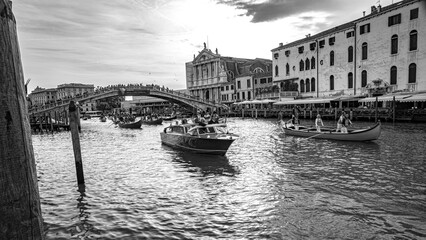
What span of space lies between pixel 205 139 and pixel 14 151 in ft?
46.3

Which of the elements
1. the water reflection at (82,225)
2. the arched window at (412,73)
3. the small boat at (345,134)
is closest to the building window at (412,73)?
the arched window at (412,73)

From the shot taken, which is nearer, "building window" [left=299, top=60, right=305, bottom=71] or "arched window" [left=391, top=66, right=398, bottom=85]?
"arched window" [left=391, top=66, right=398, bottom=85]

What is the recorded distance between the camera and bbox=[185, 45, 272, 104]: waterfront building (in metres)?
74.6

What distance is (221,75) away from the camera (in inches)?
3300

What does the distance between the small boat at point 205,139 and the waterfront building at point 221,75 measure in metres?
52.6

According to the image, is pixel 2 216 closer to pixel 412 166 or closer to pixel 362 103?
pixel 412 166

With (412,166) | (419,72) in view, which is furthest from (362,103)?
(412,166)

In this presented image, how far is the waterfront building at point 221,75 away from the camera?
74625 mm

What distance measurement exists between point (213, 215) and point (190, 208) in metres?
0.89

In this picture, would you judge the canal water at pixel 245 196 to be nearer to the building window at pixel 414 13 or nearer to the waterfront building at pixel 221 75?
the building window at pixel 414 13

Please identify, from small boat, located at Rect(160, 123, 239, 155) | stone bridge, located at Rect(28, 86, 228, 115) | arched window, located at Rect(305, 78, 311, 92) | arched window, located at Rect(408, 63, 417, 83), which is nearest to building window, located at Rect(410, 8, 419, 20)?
arched window, located at Rect(408, 63, 417, 83)

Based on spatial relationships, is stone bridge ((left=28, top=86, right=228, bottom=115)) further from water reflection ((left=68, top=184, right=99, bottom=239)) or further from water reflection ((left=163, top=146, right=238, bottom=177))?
water reflection ((left=68, top=184, right=99, bottom=239))

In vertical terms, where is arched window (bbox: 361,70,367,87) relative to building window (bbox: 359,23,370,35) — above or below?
below

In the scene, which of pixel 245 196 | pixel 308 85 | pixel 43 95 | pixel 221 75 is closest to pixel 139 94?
pixel 221 75
